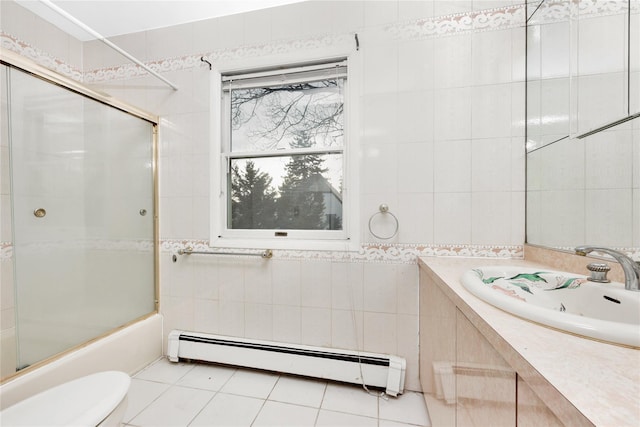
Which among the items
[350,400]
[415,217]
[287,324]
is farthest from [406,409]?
[415,217]

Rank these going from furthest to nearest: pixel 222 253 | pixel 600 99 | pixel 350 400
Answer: pixel 222 253 < pixel 350 400 < pixel 600 99

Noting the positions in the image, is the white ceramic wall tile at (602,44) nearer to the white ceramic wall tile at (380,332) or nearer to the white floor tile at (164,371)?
the white ceramic wall tile at (380,332)

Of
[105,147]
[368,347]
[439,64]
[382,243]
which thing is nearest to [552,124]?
[439,64]

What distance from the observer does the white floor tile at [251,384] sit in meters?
1.44

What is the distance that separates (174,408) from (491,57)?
252 centimetres

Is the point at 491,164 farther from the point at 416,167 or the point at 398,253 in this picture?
the point at 398,253

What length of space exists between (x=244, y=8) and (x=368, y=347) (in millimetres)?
2271

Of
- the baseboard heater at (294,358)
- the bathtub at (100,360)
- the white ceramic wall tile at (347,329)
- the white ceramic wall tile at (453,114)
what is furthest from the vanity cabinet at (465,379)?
the bathtub at (100,360)

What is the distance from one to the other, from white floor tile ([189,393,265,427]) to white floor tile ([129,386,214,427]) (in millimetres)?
46

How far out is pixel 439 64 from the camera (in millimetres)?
1433

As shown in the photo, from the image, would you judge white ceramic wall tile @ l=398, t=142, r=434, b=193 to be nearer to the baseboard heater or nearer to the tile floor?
the baseboard heater

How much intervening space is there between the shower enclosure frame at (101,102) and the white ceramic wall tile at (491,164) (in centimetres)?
207

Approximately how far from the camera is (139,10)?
1653mm

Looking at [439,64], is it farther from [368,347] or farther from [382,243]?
[368,347]
